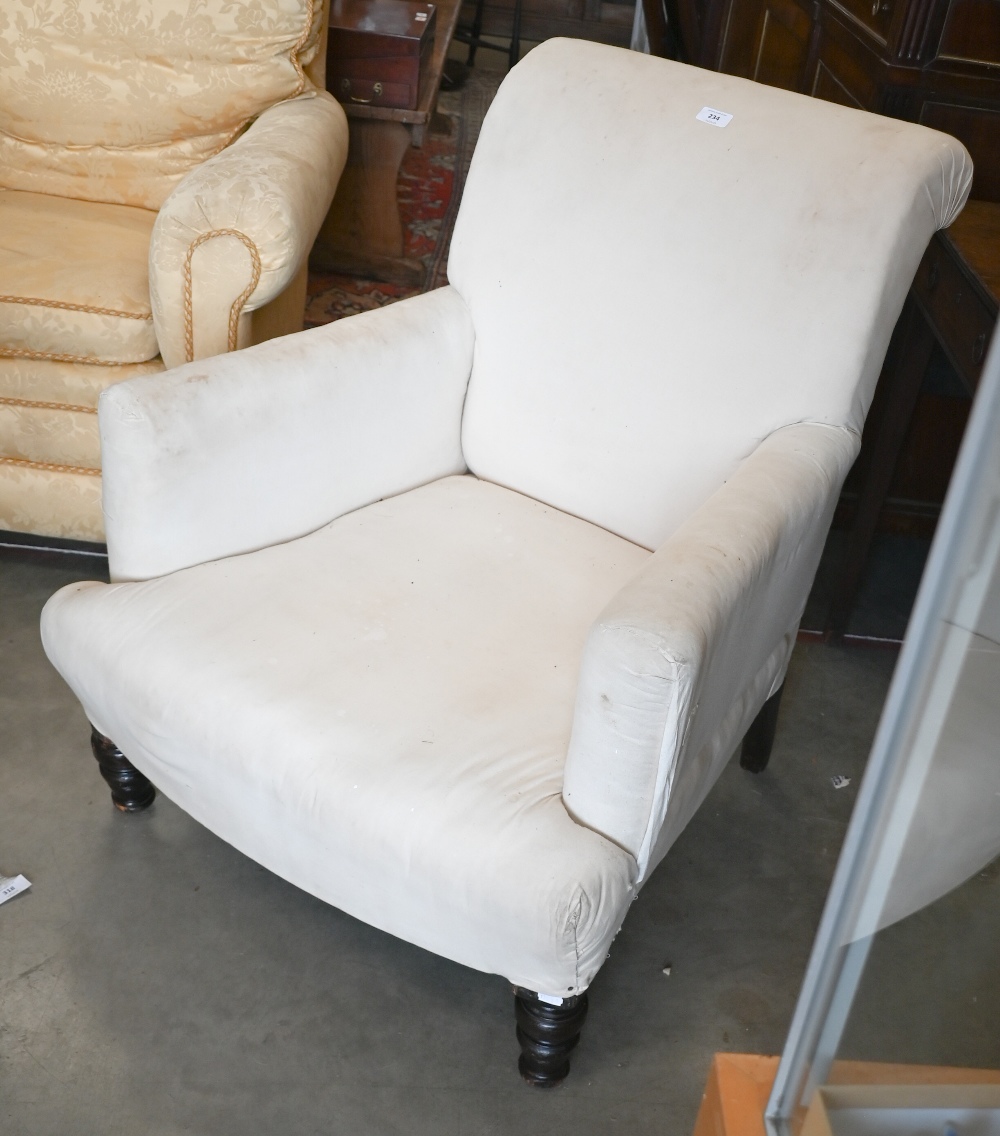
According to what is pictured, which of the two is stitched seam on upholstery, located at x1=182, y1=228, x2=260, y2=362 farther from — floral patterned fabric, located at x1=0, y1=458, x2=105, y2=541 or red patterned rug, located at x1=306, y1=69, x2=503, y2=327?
red patterned rug, located at x1=306, y1=69, x2=503, y2=327

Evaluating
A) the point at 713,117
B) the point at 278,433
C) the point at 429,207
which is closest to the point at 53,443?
the point at 278,433

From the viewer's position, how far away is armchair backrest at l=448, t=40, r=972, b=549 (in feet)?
3.82

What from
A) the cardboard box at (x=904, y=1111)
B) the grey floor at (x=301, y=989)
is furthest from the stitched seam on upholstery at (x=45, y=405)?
the cardboard box at (x=904, y=1111)

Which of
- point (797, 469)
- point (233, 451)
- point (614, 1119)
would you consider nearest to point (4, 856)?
point (233, 451)

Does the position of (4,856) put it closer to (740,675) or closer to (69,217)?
(740,675)

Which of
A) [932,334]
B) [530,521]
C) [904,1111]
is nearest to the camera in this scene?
[904,1111]

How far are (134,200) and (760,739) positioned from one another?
1.38 metres

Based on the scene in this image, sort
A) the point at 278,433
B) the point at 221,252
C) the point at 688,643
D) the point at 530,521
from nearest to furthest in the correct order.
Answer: the point at 688,643
the point at 278,433
the point at 530,521
the point at 221,252

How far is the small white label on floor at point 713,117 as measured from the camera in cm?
123

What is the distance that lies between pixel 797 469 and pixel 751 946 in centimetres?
57

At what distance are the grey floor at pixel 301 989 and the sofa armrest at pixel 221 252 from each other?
1.90 ft

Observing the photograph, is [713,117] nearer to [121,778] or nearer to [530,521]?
[530,521]

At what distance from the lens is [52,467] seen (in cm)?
170

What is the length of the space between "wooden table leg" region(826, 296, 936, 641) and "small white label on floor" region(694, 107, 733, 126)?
Answer: 0.50 m
